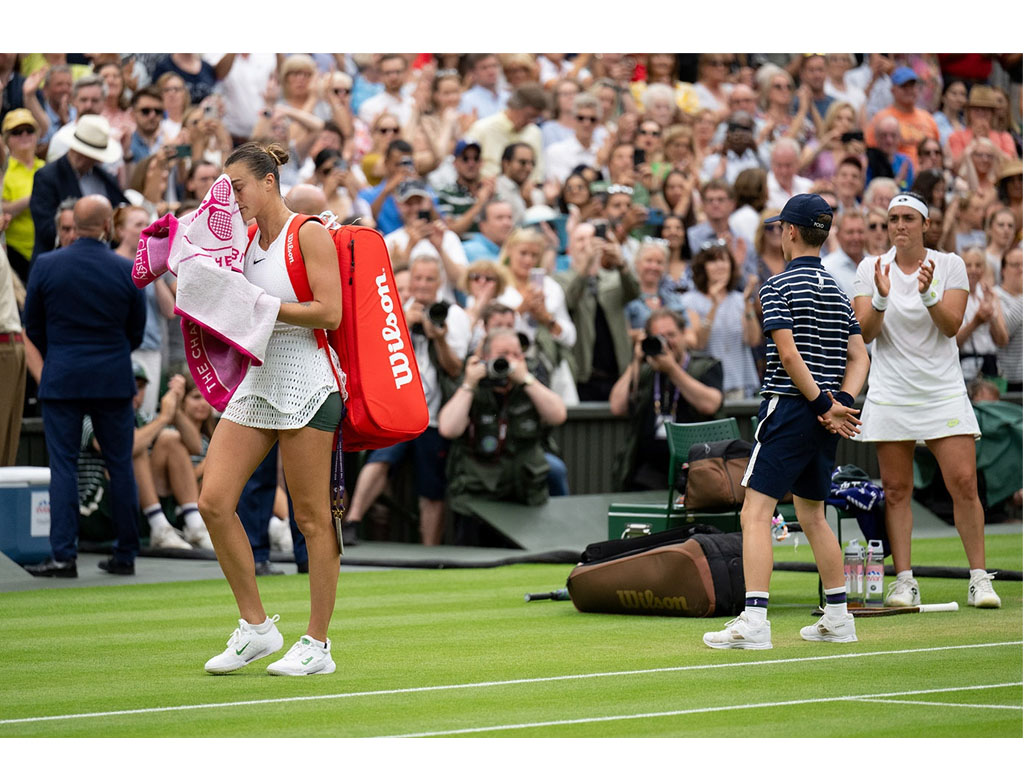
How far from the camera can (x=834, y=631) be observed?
317 inches

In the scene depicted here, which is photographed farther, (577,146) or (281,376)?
(577,146)

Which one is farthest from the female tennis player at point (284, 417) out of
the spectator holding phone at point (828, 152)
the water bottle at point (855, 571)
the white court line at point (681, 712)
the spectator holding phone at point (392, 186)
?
the spectator holding phone at point (828, 152)

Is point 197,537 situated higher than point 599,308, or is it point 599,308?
point 599,308

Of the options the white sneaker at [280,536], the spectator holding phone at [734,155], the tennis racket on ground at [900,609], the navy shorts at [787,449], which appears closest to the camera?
the navy shorts at [787,449]

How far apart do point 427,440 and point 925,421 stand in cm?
516

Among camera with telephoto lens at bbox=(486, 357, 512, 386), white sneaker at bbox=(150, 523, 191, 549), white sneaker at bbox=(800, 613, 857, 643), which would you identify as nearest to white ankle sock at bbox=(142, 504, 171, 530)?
white sneaker at bbox=(150, 523, 191, 549)

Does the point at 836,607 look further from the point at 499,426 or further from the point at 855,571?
the point at 499,426

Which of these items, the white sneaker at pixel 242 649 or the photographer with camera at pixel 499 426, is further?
the photographer with camera at pixel 499 426

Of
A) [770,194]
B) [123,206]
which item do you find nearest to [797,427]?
[123,206]

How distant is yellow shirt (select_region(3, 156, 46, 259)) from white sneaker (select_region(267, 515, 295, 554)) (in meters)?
2.87

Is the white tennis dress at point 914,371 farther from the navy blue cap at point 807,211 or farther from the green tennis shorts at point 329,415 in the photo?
the green tennis shorts at point 329,415

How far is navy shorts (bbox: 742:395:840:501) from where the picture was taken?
7758 millimetres

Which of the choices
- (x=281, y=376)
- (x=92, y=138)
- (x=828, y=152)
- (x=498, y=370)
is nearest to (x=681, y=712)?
(x=281, y=376)

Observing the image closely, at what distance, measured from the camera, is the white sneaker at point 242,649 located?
23.5 ft
